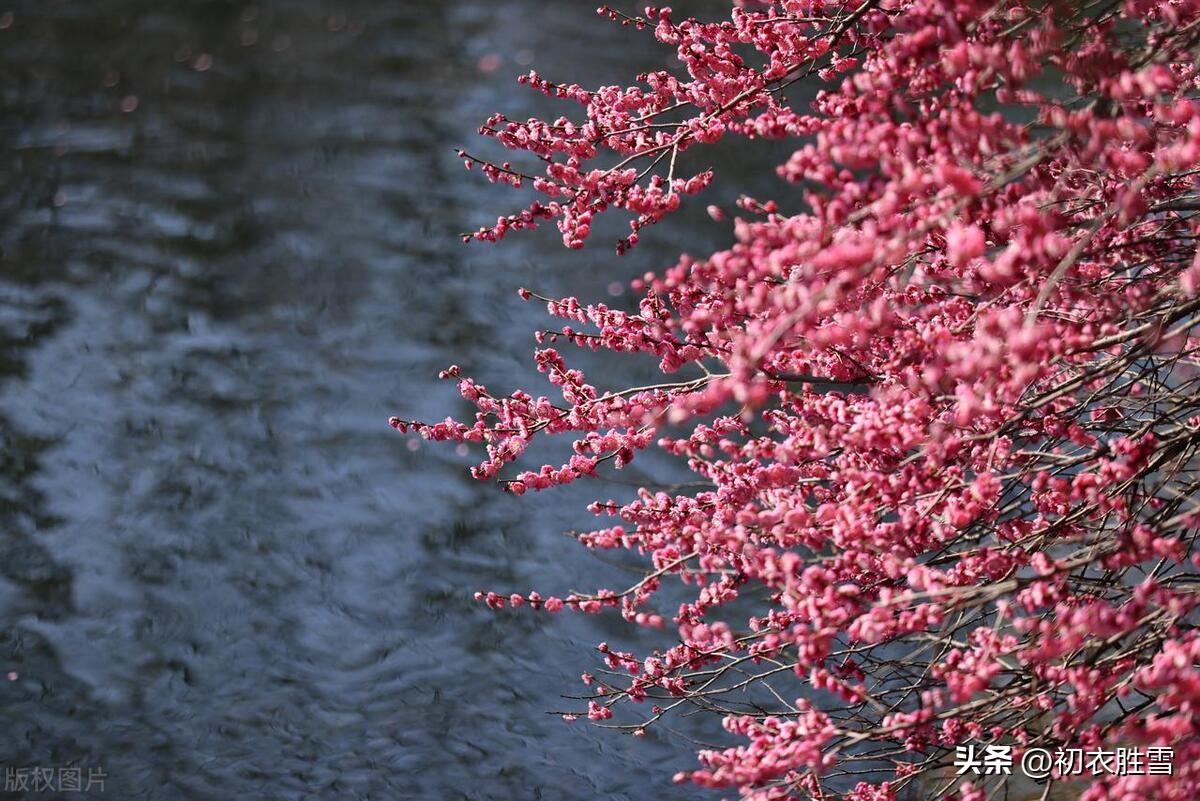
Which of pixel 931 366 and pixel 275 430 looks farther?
pixel 275 430

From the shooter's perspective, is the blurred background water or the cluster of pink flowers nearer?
the cluster of pink flowers

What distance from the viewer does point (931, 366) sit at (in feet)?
8.87

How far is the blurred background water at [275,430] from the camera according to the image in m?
5.84

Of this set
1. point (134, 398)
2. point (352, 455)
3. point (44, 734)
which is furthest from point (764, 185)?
point (44, 734)

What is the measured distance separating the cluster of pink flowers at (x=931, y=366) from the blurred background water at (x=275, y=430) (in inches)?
94.3

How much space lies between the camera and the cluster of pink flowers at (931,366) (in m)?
2.33

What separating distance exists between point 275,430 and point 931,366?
5854 mm

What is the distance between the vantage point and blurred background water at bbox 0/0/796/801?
5844mm

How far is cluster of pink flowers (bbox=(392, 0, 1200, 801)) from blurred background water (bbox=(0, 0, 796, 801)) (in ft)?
7.86

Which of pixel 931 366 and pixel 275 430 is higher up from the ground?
pixel 931 366

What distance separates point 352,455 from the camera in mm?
7758

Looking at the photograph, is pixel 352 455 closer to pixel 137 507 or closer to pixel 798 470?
pixel 137 507

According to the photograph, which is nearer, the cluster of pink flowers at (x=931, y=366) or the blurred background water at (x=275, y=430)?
the cluster of pink flowers at (x=931, y=366)

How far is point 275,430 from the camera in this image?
7.83 m
